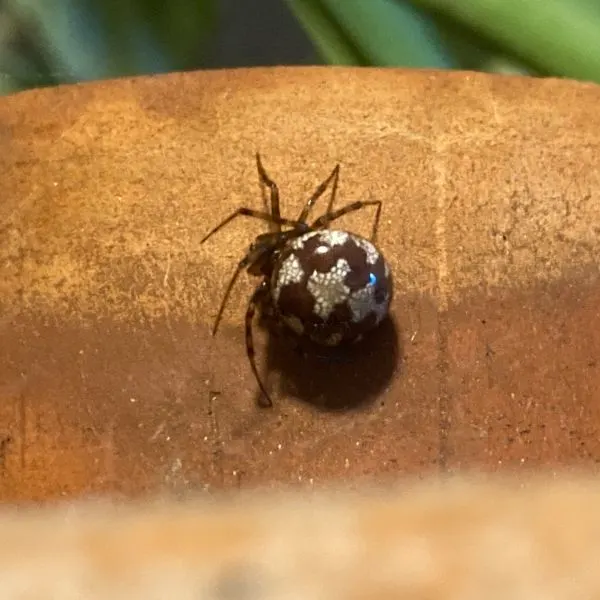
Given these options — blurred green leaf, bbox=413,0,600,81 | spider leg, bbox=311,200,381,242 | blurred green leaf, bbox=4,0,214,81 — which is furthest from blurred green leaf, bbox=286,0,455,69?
spider leg, bbox=311,200,381,242

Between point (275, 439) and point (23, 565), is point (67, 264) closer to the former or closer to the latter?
point (275, 439)

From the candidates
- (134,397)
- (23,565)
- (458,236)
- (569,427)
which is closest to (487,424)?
(569,427)

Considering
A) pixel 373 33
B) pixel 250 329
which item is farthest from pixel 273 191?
pixel 373 33

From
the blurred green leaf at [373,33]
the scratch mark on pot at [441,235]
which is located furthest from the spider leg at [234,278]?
the blurred green leaf at [373,33]

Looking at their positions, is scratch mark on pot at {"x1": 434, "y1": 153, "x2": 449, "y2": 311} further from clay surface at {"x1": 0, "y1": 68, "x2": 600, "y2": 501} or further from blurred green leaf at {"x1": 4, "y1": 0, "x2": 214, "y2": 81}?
blurred green leaf at {"x1": 4, "y1": 0, "x2": 214, "y2": 81}

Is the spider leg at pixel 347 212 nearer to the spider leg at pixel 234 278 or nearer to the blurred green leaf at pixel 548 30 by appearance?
the spider leg at pixel 234 278

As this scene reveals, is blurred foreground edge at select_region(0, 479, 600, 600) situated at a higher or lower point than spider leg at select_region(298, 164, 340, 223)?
lower
